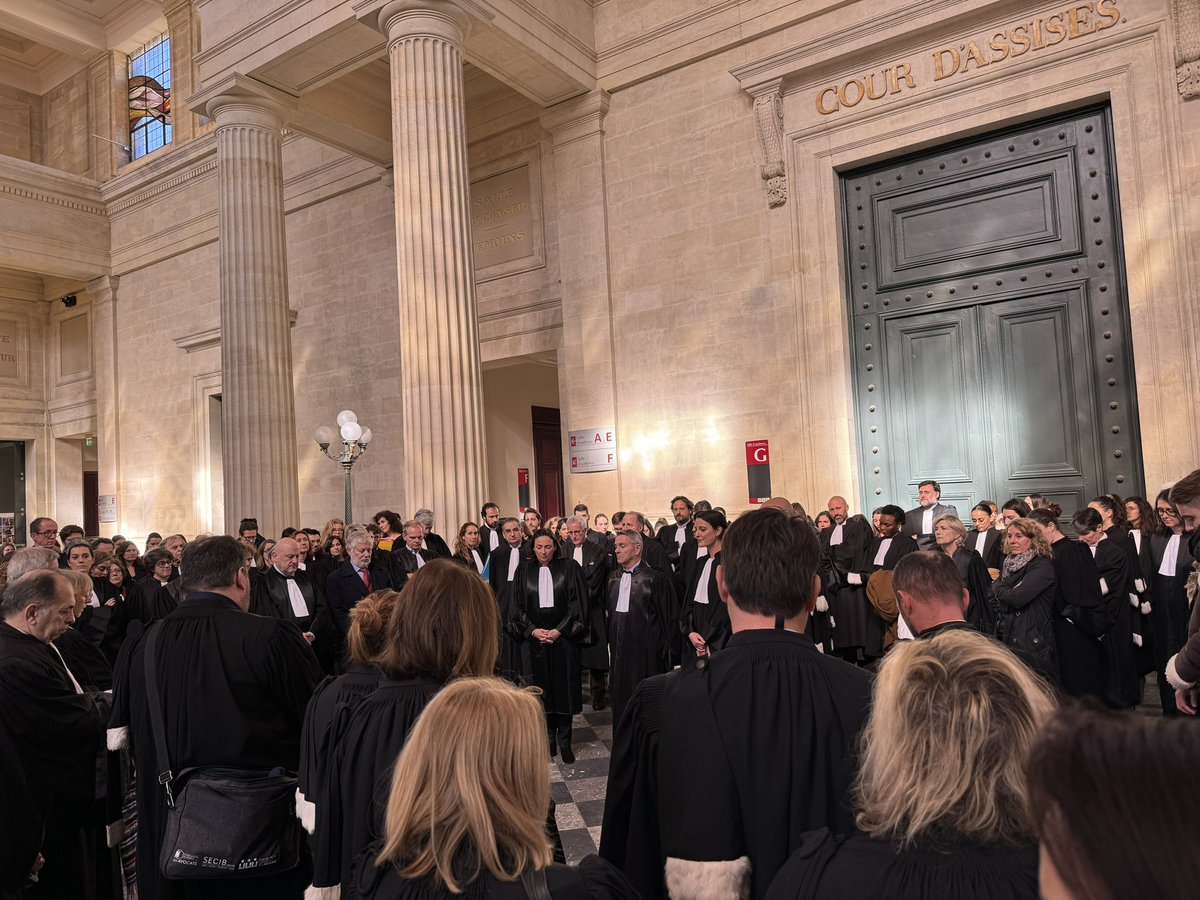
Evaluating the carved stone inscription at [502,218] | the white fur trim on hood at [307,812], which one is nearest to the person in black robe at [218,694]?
the white fur trim on hood at [307,812]

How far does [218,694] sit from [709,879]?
2.10 metres

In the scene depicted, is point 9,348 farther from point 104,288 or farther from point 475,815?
point 475,815

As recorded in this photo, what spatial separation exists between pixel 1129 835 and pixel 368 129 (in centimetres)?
1621

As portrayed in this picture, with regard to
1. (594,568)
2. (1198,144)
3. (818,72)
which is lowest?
(594,568)

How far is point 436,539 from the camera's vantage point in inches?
376

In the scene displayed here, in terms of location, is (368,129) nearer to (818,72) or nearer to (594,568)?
(818,72)

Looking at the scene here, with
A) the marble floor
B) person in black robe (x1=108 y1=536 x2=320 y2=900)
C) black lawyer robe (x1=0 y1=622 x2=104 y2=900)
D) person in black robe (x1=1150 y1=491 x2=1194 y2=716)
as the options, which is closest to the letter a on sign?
the marble floor

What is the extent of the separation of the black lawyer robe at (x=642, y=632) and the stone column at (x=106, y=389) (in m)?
18.3

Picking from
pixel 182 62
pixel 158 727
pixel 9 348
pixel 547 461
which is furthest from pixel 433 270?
pixel 9 348

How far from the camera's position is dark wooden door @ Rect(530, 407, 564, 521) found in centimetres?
1916

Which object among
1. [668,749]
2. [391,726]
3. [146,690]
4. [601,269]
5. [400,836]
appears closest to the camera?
[400,836]

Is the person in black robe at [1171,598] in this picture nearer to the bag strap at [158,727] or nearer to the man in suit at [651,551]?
the man in suit at [651,551]

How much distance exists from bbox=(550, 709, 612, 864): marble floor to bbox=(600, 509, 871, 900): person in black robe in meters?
1.93

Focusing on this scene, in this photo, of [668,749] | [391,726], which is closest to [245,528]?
[391,726]
